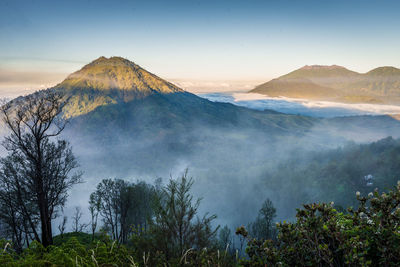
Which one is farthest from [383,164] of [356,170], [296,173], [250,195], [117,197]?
[117,197]

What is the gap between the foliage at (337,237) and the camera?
11.1 ft

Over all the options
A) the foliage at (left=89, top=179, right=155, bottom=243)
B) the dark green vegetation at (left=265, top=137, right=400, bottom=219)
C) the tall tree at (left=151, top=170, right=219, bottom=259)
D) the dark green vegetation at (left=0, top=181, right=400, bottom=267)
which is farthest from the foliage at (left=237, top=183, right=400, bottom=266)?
the dark green vegetation at (left=265, top=137, right=400, bottom=219)

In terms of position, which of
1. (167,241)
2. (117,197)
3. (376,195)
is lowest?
(117,197)

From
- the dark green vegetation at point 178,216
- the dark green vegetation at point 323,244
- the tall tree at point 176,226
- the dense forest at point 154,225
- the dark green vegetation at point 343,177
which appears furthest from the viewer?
the dark green vegetation at point 343,177

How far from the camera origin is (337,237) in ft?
10.9

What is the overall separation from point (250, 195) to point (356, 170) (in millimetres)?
67421

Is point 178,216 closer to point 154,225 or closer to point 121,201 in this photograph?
point 154,225

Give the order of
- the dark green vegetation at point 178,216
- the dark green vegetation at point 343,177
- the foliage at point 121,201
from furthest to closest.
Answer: the dark green vegetation at point 343,177, the foliage at point 121,201, the dark green vegetation at point 178,216

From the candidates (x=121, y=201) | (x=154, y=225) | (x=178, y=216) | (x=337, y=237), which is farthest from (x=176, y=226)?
(x=121, y=201)

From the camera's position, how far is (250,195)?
568 feet

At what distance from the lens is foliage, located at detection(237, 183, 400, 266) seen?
3377mm

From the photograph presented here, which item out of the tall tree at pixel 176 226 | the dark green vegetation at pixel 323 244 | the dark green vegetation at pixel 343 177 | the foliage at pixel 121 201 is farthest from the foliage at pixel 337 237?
the dark green vegetation at pixel 343 177

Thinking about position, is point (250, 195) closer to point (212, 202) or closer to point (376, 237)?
point (212, 202)

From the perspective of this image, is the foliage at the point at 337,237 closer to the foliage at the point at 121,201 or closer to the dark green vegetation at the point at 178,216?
the dark green vegetation at the point at 178,216
